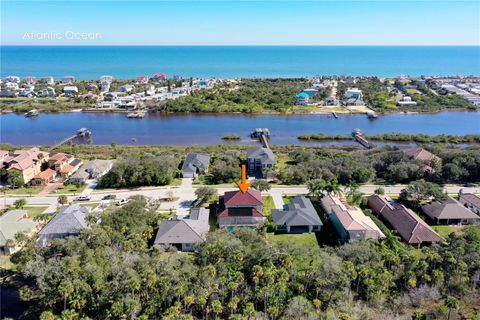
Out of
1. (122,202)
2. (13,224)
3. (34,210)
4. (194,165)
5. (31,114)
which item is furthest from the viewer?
(31,114)

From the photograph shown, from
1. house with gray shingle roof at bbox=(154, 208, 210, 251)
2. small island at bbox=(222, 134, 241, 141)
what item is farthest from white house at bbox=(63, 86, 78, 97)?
house with gray shingle roof at bbox=(154, 208, 210, 251)

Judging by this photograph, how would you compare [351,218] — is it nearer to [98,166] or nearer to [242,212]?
[242,212]

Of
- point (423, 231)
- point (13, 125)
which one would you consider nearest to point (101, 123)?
point (13, 125)

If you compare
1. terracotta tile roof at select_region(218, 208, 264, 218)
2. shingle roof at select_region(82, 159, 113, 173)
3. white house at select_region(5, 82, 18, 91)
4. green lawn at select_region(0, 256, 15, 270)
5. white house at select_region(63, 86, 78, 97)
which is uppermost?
white house at select_region(5, 82, 18, 91)

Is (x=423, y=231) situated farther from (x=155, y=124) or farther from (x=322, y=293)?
(x=155, y=124)

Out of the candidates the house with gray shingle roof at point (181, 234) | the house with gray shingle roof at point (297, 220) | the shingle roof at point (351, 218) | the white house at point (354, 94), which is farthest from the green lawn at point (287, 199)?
the white house at point (354, 94)

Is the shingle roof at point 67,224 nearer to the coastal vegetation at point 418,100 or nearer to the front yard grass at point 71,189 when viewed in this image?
the front yard grass at point 71,189

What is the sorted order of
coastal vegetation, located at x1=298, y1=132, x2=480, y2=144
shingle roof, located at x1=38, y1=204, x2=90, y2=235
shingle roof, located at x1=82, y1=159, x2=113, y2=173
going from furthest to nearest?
coastal vegetation, located at x1=298, y1=132, x2=480, y2=144 < shingle roof, located at x1=82, y1=159, x2=113, y2=173 < shingle roof, located at x1=38, y1=204, x2=90, y2=235

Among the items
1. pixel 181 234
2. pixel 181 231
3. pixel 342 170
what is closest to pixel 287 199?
pixel 342 170

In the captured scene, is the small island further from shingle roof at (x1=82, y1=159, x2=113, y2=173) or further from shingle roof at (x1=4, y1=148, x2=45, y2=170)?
shingle roof at (x1=4, y1=148, x2=45, y2=170)
